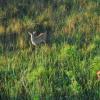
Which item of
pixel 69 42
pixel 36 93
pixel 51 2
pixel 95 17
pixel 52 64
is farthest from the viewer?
pixel 51 2

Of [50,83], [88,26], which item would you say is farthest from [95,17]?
[50,83]

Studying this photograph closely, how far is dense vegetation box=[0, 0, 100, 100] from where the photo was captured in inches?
352

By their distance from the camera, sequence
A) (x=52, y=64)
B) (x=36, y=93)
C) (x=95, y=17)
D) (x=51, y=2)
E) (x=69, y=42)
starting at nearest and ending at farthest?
(x=36, y=93)
(x=52, y=64)
(x=69, y=42)
(x=95, y=17)
(x=51, y=2)

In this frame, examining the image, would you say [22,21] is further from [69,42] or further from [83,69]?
[83,69]

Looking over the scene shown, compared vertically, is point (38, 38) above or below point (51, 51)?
above

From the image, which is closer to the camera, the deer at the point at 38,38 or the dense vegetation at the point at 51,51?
the dense vegetation at the point at 51,51

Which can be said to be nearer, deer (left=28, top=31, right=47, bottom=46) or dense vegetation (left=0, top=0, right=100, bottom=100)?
dense vegetation (left=0, top=0, right=100, bottom=100)

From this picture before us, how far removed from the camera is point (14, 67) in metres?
9.52

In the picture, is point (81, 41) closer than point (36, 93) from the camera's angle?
No

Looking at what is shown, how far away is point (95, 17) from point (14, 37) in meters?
1.94

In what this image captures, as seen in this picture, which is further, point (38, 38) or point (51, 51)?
point (38, 38)

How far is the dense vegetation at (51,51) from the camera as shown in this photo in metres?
8.94

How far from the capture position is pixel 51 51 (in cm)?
996

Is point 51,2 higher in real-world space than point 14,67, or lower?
higher
